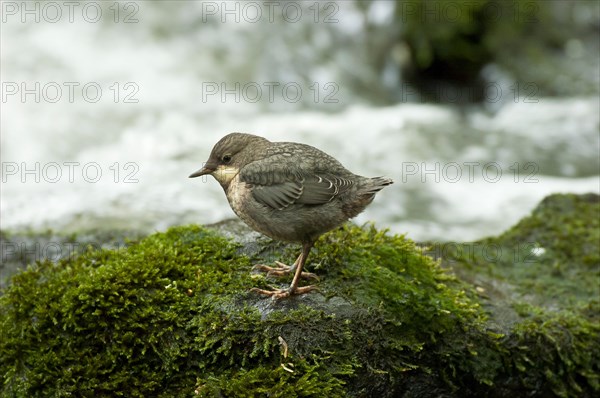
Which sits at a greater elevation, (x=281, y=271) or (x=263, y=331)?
(x=281, y=271)

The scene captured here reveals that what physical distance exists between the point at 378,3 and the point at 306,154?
9.14 meters

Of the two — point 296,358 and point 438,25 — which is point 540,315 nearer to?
point 296,358

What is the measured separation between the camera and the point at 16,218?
803 cm

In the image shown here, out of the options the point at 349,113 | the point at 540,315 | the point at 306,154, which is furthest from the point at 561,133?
the point at 306,154
